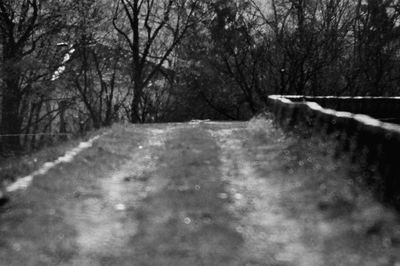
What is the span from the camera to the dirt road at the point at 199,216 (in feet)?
16.0

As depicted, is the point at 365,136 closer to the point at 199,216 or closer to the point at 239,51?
the point at 199,216

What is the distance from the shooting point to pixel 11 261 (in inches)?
185

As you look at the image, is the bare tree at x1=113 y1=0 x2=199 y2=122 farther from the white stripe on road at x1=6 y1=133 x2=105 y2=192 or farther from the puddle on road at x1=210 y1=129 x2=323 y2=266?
the puddle on road at x1=210 y1=129 x2=323 y2=266

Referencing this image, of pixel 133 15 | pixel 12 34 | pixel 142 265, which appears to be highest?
pixel 133 15

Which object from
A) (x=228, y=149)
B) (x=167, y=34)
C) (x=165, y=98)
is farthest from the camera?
(x=165, y=98)

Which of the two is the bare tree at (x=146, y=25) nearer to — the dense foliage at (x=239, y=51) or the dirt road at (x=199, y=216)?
the dense foliage at (x=239, y=51)

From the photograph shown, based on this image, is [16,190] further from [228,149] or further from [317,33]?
[317,33]

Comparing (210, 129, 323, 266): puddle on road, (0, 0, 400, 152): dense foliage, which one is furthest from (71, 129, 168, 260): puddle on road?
(0, 0, 400, 152): dense foliage

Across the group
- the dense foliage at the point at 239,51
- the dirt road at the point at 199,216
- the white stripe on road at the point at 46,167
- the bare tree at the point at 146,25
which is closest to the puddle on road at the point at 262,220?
the dirt road at the point at 199,216

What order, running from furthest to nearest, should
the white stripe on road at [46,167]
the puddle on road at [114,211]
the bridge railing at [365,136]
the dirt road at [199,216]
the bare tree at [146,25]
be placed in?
the bare tree at [146,25], the white stripe on road at [46,167], the bridge railing at [365,136], the puddle on road at [114,211], the dirt road at [199,216]

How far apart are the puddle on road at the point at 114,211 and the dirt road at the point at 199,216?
0.04 ft

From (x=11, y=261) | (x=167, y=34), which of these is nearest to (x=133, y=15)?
(x=167, y=34)

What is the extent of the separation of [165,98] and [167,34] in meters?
7.03

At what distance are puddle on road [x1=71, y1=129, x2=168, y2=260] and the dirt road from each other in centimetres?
1
